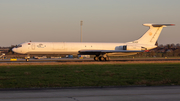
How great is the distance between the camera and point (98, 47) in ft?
132

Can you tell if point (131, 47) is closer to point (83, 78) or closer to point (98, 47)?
point (98, 47)

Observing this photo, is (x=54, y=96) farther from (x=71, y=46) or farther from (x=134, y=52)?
(x=134, y=52)

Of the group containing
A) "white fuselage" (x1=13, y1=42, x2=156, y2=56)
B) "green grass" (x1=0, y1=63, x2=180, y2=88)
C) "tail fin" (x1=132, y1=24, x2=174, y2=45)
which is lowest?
"green grass" (x1=0, y1=63, x2=180, y2=88)

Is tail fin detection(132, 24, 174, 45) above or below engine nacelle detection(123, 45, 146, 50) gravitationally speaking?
above

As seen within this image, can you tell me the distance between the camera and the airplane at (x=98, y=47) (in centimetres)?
3703

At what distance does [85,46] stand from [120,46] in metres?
6.79

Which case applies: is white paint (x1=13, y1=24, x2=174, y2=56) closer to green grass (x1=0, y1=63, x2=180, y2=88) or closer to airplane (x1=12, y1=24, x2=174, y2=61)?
airplane (x1=12, y1=24, x2=174, y2=61)

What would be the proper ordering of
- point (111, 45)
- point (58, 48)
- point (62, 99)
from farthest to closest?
point (111, 45), point (58, 48), point (62, 99)

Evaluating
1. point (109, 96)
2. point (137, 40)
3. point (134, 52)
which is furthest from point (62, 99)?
point (137, 40)

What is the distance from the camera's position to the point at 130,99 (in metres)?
9.02

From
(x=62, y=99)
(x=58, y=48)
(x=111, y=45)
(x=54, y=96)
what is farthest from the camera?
(x=111, y=45)

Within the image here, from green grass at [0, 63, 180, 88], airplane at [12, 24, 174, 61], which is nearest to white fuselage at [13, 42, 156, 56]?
airplane at [12, 24, 174, 61]

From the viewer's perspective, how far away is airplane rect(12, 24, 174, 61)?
37031 millimetres

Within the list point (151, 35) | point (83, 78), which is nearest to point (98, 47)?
point (151, 35)
